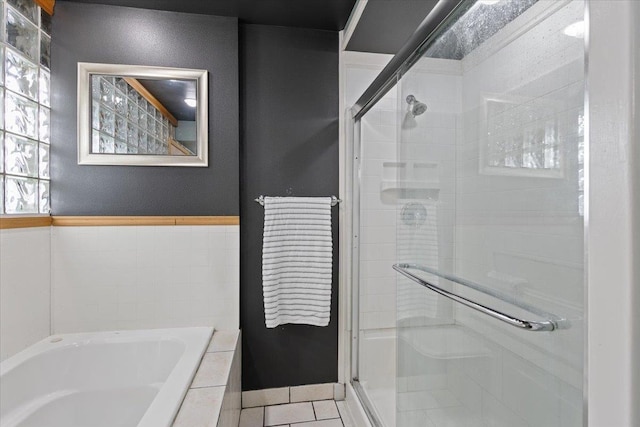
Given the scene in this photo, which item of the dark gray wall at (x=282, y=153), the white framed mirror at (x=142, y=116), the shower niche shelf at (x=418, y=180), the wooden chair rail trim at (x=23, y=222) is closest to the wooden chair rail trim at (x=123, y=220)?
the wooden chair rail trim at (x=23, y=222)

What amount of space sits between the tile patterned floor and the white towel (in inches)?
19.4

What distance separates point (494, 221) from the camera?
1080 millimetres

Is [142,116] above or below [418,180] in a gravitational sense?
above

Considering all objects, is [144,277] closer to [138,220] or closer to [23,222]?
[138,220]

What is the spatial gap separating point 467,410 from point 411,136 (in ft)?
3.43

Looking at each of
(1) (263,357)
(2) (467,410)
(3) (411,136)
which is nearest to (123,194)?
(1) (263,357)

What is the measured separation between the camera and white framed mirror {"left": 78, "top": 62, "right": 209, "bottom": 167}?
187 cm

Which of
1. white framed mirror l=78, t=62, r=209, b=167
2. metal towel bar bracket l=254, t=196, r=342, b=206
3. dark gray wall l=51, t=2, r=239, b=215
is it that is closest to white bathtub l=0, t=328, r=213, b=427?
dark gray wall l=51, t=2, r=239, b=215

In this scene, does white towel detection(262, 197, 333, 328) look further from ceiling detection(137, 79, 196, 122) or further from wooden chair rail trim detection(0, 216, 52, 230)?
wooden chair rail trim detection(0, 216, 52, 230)

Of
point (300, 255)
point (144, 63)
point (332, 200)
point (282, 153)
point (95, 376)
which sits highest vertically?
point (144, 63)

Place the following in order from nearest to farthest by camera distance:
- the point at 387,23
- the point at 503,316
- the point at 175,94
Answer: the point at 503,316
the point at 387,23
the point at 175,94

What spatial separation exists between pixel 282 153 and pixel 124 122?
2.95 ft

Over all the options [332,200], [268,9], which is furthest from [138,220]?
[268,9]

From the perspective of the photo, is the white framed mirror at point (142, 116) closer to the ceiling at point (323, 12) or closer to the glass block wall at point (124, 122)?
the glass block wall at point (124, 122)
